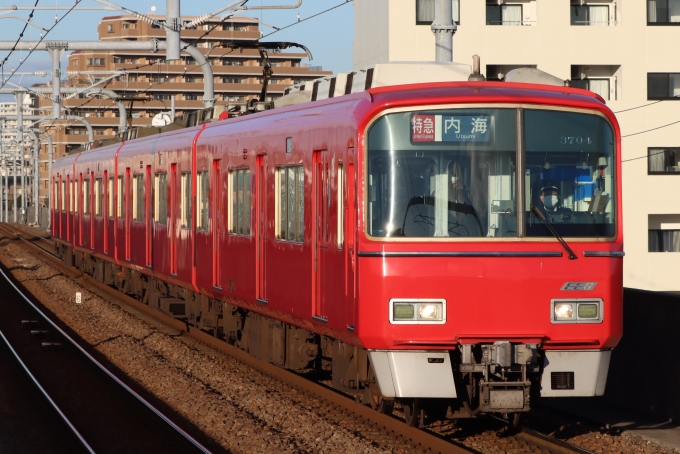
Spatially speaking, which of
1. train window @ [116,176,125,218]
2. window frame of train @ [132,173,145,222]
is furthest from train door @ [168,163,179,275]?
train window @ [116,176,125,218]

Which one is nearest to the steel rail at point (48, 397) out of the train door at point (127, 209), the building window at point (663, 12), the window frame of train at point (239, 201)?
the window frame of train at point (239, 201)

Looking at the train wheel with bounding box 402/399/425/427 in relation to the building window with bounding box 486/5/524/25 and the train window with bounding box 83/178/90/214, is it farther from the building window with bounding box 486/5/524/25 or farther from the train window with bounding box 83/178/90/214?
the building window with bounding box 486/5/524/25

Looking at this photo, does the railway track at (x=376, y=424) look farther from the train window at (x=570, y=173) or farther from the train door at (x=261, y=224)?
the train window at (x=570, y=173)

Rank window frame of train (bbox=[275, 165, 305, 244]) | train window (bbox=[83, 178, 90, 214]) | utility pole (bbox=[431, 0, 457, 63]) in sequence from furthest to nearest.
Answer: train window (bbox=[83, 178, 90, 214])
utility pole (bbox=[431, 0, 457, 63])
window frame of train (bbox=[275, 165, 305, 244])

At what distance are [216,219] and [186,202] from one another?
71.8 inches

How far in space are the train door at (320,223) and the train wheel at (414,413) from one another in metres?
1.11

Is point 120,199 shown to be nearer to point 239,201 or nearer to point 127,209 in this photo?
point 127,209

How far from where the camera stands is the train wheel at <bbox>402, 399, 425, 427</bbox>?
8.83m

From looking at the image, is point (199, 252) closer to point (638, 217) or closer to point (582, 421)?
point (582, 421)

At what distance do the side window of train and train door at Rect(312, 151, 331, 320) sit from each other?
2.50 metres

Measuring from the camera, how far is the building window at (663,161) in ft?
113

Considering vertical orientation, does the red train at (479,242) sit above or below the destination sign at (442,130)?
below

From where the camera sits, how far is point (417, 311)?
26.7 feet

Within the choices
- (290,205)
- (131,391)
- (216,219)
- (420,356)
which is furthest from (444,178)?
(216,219)
